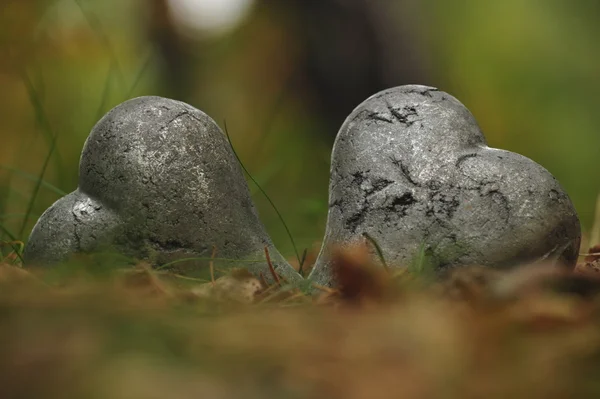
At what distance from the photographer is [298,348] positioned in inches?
42.7

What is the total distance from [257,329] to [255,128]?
631cm

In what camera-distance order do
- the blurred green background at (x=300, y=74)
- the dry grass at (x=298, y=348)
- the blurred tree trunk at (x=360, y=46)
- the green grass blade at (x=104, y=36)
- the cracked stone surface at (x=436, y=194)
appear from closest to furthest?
the dry grass at (x=298, y=348) → the cracked stone surface at (x=436, y=194) → the green grass blade at (x=104, y=36) → the blurred green background at (x=300, y=74) → the blurred tree trunk at (x=360, y=46)

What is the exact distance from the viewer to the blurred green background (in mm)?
3979

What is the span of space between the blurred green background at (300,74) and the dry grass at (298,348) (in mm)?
A: 1856

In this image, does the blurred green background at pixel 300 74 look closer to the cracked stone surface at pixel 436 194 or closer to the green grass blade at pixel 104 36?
the green grass blade at pixel 104 36

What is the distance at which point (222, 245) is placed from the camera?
2248 mm

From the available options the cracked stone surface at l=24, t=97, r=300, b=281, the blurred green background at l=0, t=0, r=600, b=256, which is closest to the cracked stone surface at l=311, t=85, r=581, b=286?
the cracked stone surface at l=24, t=97, r=300, b=281

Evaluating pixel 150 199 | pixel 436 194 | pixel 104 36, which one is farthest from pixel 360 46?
pixel 150 199

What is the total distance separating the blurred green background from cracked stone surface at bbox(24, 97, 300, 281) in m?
0.90

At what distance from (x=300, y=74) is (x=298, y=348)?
4778mm

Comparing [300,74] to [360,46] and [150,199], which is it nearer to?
[360,46]

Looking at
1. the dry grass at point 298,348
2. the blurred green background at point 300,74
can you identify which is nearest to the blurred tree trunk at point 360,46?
the blurred green background at point 300,74

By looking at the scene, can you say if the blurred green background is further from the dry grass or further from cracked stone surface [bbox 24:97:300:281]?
the dry grass

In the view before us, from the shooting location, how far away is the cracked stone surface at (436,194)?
2035mm
